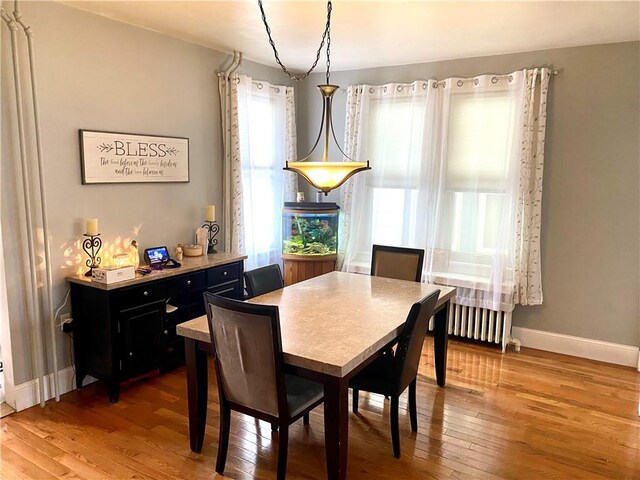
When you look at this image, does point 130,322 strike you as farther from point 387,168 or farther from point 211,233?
point 387,168

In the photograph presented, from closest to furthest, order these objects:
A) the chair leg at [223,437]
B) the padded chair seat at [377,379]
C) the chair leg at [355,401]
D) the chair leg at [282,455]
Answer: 1. the chair leg at [282,455]
2. the chair leg at [223,437]
3. the padded chair seat at [377,379]
4. the chair leg at [355,401]

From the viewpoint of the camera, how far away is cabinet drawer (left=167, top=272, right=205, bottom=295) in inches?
135

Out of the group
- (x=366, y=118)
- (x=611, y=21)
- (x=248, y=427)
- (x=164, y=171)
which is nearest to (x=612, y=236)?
(x=611, y=21)

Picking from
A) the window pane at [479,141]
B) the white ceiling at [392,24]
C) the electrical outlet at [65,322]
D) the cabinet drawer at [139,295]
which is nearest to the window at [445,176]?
the window pane at [479,141]

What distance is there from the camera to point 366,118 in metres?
4.66

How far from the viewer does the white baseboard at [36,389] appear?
117 inches

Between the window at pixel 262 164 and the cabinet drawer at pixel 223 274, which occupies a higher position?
the window at pixel 262 164

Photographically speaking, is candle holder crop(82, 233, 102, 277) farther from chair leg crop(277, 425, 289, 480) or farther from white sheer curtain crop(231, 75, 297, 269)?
chair leg crop(277, 425, 289, 480)

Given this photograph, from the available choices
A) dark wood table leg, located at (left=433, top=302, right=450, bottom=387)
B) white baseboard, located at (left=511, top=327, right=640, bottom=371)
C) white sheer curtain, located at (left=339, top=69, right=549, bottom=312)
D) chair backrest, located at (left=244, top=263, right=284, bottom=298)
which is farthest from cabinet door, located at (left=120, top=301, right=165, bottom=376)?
white baseboard, located at (left=511, top=327, right=640, bottom=371)

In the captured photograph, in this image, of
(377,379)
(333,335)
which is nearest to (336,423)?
(333,335)

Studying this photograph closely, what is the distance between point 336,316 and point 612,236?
2.61 meters

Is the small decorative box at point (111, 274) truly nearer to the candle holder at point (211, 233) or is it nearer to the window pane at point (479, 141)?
the candle holder at point (211, 233)

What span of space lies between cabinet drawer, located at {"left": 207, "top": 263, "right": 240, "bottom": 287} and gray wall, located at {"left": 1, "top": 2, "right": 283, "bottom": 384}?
46 cm

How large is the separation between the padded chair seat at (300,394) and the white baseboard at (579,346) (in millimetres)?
2598
